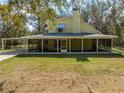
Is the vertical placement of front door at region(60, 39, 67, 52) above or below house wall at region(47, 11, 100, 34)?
below

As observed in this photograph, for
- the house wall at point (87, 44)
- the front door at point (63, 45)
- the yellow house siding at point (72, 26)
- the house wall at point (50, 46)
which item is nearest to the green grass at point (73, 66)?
the front door at point (63, 45)

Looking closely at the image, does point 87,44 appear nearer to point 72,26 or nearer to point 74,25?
point 74,25

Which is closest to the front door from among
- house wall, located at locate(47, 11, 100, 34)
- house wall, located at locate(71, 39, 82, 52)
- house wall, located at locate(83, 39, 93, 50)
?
house wall, located at locate(71, 39, 82, 52)

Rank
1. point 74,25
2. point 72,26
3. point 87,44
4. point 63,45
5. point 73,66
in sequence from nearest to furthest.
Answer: point 73,66 → point 63,45 → point 87,44 → point 74,25 → point 72,26

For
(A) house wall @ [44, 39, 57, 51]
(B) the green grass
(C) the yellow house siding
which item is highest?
(C) the yellow house siding

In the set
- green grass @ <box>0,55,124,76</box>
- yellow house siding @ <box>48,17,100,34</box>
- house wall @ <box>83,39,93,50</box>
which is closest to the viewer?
green grass @ <box>0,55,124,76</box>

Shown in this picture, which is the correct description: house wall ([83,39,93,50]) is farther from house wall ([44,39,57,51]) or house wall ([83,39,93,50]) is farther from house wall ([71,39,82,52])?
house wall ([44,39,57,51])

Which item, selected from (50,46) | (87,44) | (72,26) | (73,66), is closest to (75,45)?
(87,44)

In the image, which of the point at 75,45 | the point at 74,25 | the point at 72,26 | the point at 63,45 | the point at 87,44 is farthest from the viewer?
the point at 72,26

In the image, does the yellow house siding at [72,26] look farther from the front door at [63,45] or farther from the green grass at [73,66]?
the green grass at [73,66]

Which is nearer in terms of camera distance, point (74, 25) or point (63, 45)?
point (63, 45)

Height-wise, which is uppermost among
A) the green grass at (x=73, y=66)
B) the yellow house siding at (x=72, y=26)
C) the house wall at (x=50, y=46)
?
the yellow house siding at (x=72, y=26)

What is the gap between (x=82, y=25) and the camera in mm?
35406

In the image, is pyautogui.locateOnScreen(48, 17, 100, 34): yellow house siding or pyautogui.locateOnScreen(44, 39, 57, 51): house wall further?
pyautogui.locateOnScreen(48, 17, 100, 34): yellow house siding
